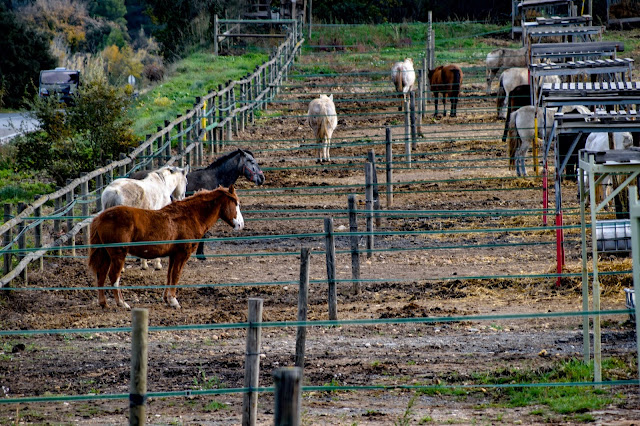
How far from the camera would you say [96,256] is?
10.1m

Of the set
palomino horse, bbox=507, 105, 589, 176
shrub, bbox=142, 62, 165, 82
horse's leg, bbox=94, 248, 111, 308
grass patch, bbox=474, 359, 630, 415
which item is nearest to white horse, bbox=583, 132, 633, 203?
palomino horse, bbox=507, 105, 589, 176

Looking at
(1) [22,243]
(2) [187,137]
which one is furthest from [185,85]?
(1) [22,243]

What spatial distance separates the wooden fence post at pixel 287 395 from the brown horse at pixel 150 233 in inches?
240

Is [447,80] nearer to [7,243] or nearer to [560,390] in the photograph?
[7,243]

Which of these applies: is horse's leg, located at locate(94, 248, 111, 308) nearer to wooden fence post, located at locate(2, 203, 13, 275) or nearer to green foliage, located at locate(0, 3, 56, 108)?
wooden fence post, located at locate(2, 203, 13, 275)

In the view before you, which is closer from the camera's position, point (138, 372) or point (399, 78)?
point (138, 372)

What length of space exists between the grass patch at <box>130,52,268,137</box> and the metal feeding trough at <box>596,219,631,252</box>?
601 inches

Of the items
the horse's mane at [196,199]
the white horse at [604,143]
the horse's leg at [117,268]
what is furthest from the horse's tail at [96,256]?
the white horse at [604,143]

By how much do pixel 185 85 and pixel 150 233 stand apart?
2209 cm

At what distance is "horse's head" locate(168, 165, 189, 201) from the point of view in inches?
498

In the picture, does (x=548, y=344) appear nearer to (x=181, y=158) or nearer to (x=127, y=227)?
(x=127, y=227)

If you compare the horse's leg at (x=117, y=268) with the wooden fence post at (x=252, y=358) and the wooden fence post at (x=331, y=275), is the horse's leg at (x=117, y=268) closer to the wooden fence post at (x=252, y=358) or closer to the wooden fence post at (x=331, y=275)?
the wooden fence post at (x=331, y=275)

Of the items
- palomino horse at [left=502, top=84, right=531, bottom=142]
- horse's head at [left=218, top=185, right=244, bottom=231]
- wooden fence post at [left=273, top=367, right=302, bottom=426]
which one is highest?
palomino horse at [left=502, top=84, right=531, bottom=142]

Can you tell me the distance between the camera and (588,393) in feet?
21.9
